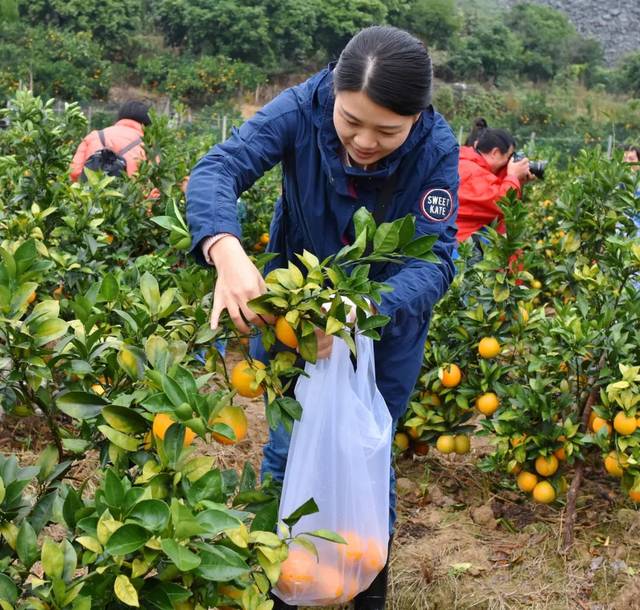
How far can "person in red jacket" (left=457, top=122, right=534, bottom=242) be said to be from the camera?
458cm

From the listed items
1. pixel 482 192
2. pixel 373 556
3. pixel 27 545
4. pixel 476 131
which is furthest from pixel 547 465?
pixel 476 131

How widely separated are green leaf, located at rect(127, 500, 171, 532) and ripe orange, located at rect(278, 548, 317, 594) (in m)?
0.85

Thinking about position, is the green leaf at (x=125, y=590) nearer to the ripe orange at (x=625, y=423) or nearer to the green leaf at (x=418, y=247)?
the green leaf at (x=418, y=247)

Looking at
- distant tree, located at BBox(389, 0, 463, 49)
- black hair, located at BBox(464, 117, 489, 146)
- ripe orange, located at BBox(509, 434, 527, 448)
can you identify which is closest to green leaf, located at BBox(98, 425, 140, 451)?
ripe orange, located at BBox(509, 434, 527, 448)

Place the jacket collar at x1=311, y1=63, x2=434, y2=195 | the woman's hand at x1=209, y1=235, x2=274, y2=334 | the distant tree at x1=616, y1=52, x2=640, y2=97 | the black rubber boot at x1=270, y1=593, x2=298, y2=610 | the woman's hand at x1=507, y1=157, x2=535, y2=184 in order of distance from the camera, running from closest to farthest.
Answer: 1. the woman's hand at x1=209, y1=235, x2=274, y2=334
2. the jacket collar at x1=311, y1=63, x2=434, y2=195
3. the black rubber boot at x1=270, y1=593, x2=298, y2=610
4. the woman's hand at x1=507, y1=157, x2=535, y2=184
5. the distant tree at x1=616, y1=52, x2=640, y2=97

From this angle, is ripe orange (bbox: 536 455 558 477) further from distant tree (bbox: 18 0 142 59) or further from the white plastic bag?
distant tree (bbox: 18 0 142 59)

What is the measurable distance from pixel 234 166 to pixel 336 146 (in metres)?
0.23

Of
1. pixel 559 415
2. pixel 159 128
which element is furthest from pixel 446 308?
pixel 159 128

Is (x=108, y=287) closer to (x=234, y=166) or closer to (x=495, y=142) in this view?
(x=234, y=166)

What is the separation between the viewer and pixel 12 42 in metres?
26.2

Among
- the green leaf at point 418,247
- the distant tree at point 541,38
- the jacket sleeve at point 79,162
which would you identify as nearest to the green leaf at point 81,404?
the green leaf at point 418,247

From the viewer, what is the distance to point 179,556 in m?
0.97

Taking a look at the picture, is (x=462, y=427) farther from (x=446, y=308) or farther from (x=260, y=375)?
(x=260, y=375)

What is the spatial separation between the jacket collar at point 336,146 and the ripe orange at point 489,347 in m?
1.29
